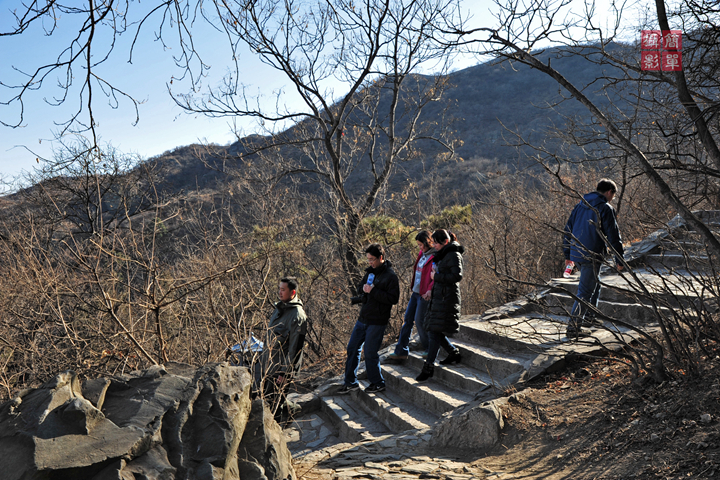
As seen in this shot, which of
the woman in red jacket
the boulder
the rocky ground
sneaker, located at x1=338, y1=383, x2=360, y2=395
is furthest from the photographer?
sneaker, located at x1=338, y1=383, x2=360, y2=395

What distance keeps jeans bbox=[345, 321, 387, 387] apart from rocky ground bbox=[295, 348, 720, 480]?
1444mm

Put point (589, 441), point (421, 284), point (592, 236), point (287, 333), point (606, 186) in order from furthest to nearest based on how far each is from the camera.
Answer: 1. point (421, 284)
2. point (592, 236)
3. point (606, 186)
4. point (287, 333)
5. point (589, 441)

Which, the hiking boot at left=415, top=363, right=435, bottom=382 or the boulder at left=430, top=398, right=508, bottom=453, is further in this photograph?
the hiking boot at left=415, top=363, right=435, bottom=382

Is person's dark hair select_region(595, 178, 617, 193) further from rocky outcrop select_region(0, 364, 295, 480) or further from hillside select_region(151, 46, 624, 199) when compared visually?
hillside select_region(151, 46, 624, 199)

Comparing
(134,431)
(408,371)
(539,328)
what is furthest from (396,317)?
(134,431)

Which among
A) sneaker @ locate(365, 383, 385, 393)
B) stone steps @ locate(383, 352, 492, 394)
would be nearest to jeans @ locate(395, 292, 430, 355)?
stone steps @ locate(383, 352, 492, 394)

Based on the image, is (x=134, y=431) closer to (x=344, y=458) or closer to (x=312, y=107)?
(x=344, y=458)

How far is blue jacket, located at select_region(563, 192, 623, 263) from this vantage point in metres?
5.29

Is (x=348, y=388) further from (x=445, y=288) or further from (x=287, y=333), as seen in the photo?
(x=445, y=288)

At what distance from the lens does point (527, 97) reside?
195 feet

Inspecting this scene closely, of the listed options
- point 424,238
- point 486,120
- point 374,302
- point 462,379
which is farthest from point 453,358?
point 486,120

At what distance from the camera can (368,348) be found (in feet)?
19.7

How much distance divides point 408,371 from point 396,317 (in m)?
3.48

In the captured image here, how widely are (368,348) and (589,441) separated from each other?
114 inches
